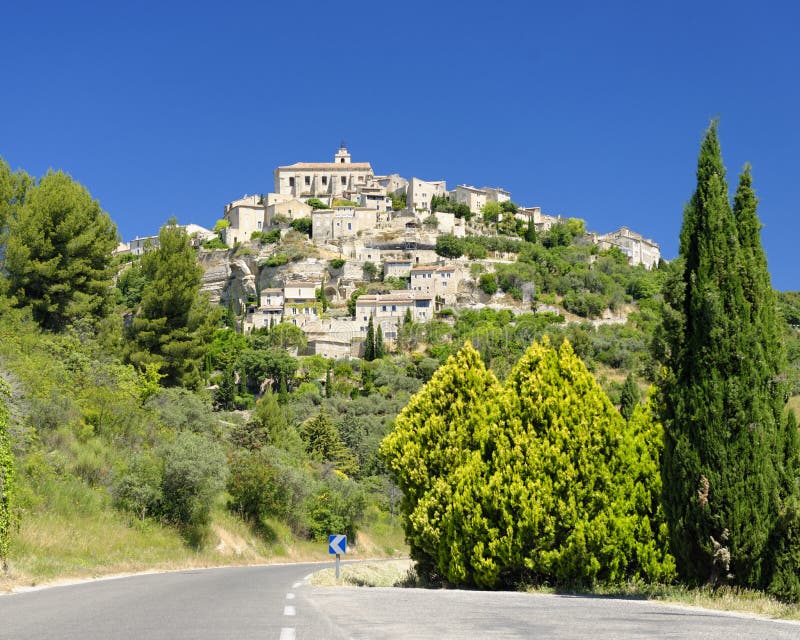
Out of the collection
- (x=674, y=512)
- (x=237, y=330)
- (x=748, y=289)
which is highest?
(x=237, y=330)

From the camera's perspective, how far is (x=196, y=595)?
502 inches

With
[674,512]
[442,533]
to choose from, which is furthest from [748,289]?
[442,533]

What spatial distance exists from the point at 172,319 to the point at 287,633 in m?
32.8

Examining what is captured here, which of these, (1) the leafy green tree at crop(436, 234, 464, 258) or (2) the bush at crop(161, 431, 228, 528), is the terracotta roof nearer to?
(1) the leafy green tree at crop(436, 234, 464, 258)

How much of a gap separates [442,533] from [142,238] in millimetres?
174962

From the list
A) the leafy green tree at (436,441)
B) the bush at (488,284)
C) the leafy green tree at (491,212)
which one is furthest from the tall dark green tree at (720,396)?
the leafy green tree at (491,212)

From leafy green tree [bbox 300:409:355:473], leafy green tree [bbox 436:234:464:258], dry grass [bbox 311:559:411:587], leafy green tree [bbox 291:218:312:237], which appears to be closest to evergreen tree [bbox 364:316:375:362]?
leafy green tree [bbox 436:234:464:258]

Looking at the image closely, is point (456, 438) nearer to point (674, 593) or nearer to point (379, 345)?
point (674, 593)

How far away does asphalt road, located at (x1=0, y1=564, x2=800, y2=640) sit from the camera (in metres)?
7.74

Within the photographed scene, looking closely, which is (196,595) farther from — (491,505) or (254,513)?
(254,513)

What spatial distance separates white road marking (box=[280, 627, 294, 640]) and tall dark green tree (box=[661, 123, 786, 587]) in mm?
7924

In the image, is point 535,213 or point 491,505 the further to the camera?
point 535,213

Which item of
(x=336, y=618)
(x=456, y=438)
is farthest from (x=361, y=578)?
(x=336, y=618)

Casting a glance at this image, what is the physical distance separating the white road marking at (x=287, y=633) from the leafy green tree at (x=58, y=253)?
28483mm
